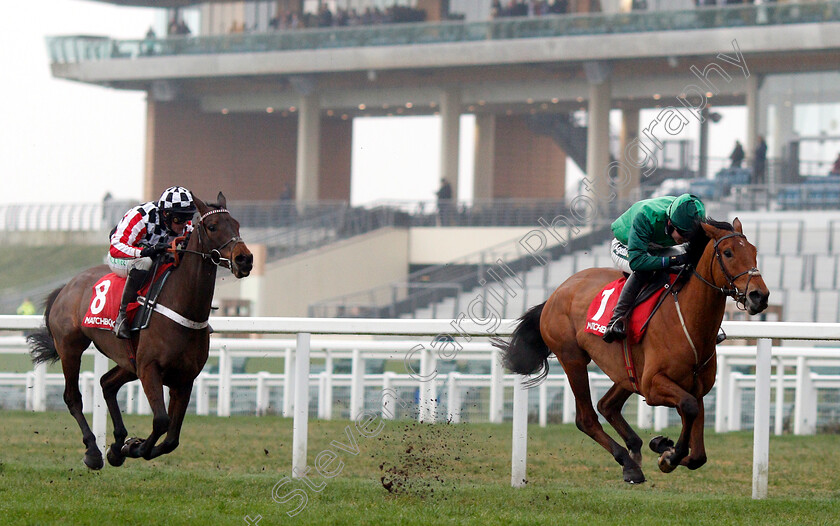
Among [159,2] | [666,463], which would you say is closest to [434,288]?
[666,463]

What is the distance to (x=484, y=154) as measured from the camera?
2819cm

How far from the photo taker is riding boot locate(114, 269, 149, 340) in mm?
5605

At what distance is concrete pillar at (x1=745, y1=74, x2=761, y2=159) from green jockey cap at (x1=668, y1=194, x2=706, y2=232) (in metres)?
18.0

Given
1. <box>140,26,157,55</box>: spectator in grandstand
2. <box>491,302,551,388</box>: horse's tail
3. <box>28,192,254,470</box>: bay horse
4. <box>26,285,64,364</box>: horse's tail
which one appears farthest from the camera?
<box>140,26,157,55</box>: spectator in grandstand

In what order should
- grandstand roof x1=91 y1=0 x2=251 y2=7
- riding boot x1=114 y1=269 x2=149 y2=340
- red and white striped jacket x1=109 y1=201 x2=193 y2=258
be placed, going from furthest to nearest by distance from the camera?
grandstand roof x1=91 y1=0 x2=251 y2=7 → red and white striped jacket x1=109 y1=201 x2=193 y2=258 → riding boot x1=114 y1=269 x2=149 y2=340

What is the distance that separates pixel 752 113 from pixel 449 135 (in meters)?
6.50

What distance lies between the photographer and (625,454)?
5.33 m

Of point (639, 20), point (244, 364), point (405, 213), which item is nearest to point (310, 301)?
point (405, 213)

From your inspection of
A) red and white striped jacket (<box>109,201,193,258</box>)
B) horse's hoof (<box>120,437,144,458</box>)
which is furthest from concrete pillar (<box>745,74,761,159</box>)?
horse's hoof (<box>120,437,144,458</box>)

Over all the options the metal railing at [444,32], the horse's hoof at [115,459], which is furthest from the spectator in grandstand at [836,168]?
the horse's hoof at [115,459]

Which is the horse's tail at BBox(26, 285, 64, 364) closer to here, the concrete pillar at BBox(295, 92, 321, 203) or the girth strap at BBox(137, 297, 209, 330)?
the girth strap at BBox(137, 297, 209, 330)

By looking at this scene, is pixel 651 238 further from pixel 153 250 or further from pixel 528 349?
pixel 153 250

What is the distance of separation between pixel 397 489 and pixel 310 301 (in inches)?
616

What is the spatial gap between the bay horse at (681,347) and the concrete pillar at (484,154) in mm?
22470
